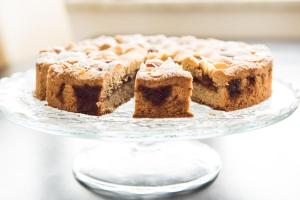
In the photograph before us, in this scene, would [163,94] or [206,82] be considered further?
[206,82]

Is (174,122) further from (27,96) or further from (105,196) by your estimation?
(27,96)

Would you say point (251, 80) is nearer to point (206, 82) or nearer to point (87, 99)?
point (206, 82)

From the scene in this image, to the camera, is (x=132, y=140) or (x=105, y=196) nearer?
(x=132, y=140)

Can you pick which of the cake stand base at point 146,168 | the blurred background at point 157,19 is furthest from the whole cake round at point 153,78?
the blurred background at point 157,19

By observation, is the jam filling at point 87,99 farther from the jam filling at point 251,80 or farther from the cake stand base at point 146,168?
the jam filling at point 251,80

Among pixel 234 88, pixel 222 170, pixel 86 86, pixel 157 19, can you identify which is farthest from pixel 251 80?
pixel 157 19

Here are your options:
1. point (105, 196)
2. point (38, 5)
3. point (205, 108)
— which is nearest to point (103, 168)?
point (105, 196)
